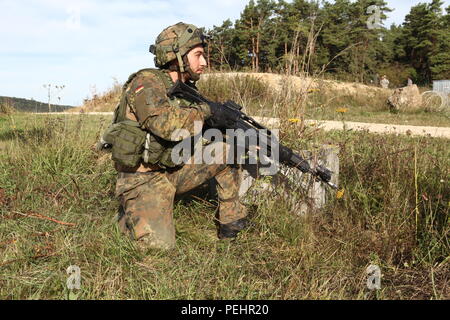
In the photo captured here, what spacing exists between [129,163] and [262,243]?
1120mm

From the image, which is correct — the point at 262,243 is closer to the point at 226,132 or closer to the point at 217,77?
the point at 226,132

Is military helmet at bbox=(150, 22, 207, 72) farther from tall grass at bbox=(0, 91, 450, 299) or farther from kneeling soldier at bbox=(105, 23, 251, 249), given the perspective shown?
tall grass at bbox=(0, 91, 450, 299)

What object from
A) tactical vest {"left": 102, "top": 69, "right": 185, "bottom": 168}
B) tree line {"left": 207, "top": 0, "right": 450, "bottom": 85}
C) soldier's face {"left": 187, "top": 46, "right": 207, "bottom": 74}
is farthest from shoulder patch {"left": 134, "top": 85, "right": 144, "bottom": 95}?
tree line {"left": 207, "top": 0, "right": 450, "bottom": 85}

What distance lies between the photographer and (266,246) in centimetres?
268

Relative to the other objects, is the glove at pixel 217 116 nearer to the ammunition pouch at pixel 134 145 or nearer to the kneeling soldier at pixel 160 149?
the kneeling soldier at pixel 160 149

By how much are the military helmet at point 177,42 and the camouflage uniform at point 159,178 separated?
0.44 feet

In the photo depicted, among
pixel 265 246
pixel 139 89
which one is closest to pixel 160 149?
pixel 139 89

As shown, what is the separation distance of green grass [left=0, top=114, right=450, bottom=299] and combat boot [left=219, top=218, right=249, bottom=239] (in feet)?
0.26

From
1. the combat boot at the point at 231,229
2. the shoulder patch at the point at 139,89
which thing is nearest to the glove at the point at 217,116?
the shoulder patch at the point at 139,89

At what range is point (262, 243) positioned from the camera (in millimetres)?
2725

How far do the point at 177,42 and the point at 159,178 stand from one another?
1063 mm

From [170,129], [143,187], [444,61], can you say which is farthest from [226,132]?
[444,61]

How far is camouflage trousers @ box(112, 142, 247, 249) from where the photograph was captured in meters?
2.76

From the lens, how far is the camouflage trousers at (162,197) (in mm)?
2762
